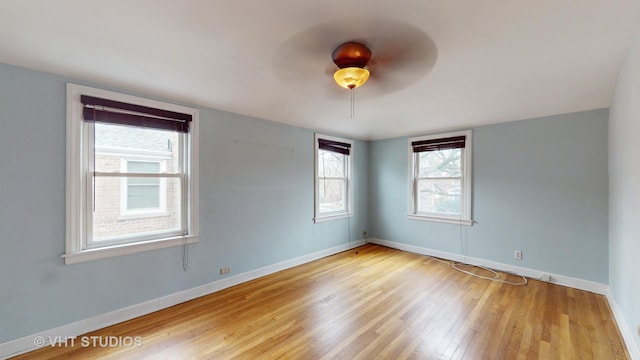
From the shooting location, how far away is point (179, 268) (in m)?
2.95

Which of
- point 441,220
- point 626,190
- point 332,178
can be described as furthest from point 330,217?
point 626,190

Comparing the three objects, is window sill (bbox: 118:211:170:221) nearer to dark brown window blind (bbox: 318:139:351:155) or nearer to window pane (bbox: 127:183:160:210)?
window pane (bbox: 127:183:160:210)

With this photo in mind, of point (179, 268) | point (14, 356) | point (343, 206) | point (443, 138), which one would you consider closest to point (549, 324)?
point (443, 138)

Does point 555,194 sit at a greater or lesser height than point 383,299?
greater

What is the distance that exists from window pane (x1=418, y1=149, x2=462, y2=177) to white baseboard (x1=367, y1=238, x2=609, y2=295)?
4.39ft

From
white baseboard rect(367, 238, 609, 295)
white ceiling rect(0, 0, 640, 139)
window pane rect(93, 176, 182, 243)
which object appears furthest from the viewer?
white baseboard rect(367, 238, 609, 295)

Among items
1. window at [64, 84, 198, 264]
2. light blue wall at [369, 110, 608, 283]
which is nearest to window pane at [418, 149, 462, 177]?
light blue wall at [369, 110, 608, 283]

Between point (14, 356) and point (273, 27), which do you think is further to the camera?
point (14, 356)

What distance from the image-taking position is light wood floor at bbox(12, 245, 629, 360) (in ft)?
Result: 6.89

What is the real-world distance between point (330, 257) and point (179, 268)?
2424 millimetres

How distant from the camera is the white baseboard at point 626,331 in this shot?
77.9 inches

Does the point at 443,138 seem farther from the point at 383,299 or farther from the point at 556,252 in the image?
the point at 383,299

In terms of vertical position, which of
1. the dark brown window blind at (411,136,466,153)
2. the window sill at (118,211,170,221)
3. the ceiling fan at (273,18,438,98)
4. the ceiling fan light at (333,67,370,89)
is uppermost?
the ceiling fan at (273,18,438,98)

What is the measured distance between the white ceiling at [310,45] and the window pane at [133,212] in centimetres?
98
